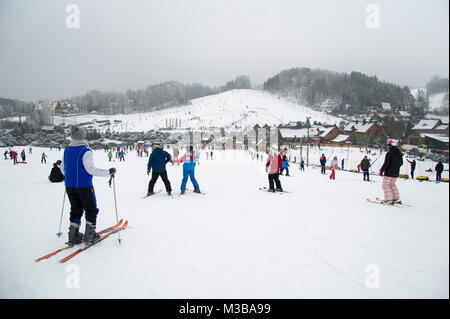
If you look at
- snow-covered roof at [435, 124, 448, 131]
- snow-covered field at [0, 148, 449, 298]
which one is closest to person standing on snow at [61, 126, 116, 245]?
snow-covered field at [0, 148, 449, 298]

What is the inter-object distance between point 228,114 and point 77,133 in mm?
112278

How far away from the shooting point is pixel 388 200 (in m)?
5.20

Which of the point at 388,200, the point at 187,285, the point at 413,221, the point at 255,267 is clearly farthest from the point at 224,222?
Result: the point at 388,200

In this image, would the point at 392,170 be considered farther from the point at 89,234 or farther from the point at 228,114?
the point at 228,114

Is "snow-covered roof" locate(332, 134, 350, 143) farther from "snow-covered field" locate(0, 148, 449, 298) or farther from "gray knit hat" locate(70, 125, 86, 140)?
"gray knit hat" locate(70, 125, 86, 140)

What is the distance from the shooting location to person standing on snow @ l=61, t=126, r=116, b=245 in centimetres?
285

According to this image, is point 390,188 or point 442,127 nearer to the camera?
point 442,127

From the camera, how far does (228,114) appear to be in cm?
11281

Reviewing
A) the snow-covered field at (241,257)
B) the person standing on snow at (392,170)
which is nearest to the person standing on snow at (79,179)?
the snow-covered field at (241,257)

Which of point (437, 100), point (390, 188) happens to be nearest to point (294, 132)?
point (390, 188)

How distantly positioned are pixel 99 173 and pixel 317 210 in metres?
4.09

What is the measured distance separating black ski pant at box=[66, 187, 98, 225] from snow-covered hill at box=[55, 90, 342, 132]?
78.7 m


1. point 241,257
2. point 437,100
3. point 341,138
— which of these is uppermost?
point 437,100

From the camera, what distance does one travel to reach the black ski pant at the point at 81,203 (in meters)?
2.89
